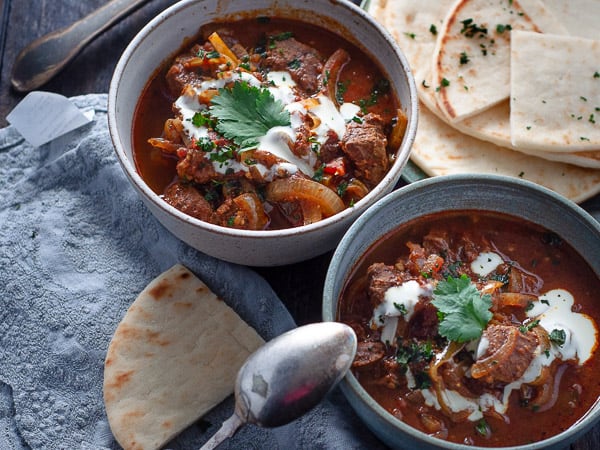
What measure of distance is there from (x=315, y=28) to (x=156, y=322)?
1616 mm

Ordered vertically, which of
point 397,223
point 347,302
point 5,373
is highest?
point 397,223

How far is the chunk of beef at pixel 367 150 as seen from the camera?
3.45 meters

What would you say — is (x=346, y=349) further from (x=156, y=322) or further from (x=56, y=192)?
(x=56, y=192)

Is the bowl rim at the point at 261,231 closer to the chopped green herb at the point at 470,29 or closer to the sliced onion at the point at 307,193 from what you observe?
the sliced onion at the point at 307,193

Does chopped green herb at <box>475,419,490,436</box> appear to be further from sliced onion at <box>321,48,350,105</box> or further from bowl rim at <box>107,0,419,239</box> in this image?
sliced onion at <box>321,48,350,105</box>

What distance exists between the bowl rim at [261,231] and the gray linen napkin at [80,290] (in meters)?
0.56

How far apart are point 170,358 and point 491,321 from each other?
140 centimetres

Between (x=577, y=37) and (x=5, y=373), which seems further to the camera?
(x=577, y=37)

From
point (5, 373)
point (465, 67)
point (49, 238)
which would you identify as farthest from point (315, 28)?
point (5, 373)

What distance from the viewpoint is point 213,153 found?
3400 millimetres

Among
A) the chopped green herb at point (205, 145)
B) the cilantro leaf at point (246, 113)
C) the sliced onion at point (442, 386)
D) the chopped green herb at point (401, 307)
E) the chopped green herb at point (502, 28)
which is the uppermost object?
the chopped green herb at point (502, 28)

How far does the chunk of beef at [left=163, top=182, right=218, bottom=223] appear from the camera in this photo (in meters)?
3.40

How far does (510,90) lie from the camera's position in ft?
13.3

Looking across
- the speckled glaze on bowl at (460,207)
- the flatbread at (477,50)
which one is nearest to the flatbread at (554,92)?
the flatbread at (477,50)
